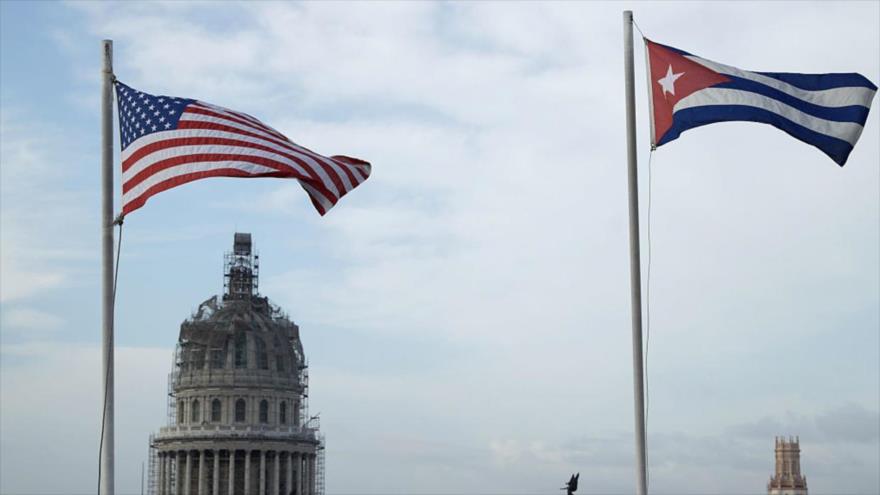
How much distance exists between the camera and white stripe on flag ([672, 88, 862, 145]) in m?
30.2

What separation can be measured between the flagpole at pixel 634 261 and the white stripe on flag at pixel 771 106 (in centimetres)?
112

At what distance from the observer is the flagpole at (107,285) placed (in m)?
29.0

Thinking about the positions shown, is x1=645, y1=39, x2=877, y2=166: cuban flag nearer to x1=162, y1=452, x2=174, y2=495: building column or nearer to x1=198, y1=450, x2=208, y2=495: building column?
x1=198, y1=450, x2=208, y2=495: building column

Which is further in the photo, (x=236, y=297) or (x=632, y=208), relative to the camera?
(x=236, y=297)

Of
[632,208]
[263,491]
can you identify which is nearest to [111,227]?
[632,208]

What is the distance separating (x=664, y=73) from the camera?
3056 centimetres

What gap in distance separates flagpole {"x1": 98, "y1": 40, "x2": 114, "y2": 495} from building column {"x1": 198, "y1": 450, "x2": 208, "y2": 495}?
120563 mm

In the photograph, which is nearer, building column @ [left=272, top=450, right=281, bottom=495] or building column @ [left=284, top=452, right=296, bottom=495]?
building column @ [left=272, top=450, right=281, bottom=495]

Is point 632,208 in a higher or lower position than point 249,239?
lower

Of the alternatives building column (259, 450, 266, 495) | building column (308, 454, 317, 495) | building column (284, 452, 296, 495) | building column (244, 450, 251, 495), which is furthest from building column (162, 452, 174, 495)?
building column (308, 454, 317, 495)

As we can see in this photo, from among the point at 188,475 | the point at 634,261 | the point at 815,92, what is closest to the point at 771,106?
the point at 815,92

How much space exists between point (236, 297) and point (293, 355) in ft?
29.4

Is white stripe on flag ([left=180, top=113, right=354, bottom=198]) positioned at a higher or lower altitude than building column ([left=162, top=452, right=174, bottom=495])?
lower

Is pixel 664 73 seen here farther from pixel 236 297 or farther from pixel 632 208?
pixel 236 297
